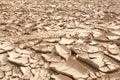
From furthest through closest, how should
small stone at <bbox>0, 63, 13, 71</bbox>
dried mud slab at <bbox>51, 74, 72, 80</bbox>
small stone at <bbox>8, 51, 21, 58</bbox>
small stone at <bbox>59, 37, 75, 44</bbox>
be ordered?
small stone at <bbox>59, 37, 75, 44</bbox>, small stone at <bbox>8, 51, 21, 58</bbox>, small stone at <bbox>0, 63, 13, 71</bbox>, dried mud slab at <bbox>51, 74, 72, 80</bbox>

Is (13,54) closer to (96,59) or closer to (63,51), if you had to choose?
(63,51)

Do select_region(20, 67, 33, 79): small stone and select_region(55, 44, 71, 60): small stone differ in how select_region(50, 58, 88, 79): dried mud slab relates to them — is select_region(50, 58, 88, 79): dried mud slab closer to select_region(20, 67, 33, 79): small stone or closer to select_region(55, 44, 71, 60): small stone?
select_region(55, 44, 71, 60): small stone

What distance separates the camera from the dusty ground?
1.61m

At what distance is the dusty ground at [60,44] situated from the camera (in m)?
1.61

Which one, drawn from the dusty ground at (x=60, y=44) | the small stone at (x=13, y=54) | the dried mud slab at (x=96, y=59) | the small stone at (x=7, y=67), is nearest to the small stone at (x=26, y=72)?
the dusty ground at (x=60, y=44)

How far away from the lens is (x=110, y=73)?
1.53 metres

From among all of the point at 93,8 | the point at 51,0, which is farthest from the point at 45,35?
the point at 51,0

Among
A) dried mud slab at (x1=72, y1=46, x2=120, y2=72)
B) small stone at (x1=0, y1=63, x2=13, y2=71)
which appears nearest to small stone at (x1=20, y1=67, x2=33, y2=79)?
small stone at (x1=0, y1=63, x2=13, y2=71)

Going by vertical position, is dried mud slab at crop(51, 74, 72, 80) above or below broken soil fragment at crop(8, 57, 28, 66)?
below

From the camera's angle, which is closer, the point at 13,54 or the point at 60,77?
the point at 60,77

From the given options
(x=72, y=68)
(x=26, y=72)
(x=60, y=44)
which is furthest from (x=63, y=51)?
(x=26, y=72)

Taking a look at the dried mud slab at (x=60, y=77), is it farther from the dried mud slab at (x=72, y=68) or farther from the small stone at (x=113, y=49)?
the small stone at (x=113, y=49)

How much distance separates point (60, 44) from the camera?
6.70 ft

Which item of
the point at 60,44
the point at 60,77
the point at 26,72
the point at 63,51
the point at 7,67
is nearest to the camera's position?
the point at 60,77
